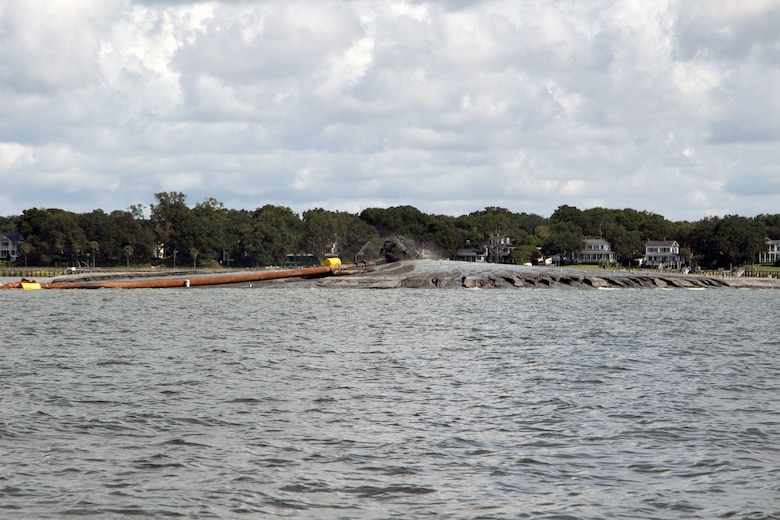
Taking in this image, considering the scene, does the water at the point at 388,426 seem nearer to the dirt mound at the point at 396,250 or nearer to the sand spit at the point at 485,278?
the sand spit at the point at 485,278

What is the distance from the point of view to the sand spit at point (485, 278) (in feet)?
289

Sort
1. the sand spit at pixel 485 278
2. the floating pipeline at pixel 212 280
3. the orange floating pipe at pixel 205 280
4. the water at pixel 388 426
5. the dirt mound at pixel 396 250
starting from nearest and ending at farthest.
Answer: the water at pixel 388 426
the sand spit at pixel 485 278
the orange floating pipe at pixel 205 280
the floating pipeline at pixel 212 280
the dirt mound at pixel 396 250

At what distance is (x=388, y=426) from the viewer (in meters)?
18.6

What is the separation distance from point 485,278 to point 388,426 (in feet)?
235

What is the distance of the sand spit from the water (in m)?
46.5

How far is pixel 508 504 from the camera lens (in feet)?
43.1

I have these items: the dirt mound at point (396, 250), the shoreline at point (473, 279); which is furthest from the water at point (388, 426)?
the dirt mound at point (396, 250)

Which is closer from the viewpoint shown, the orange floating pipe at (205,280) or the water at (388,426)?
the water at (388,426)

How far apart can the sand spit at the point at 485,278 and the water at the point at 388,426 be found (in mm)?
46534

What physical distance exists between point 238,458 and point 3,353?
21.0 meters

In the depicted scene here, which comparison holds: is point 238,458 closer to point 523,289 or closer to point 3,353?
point 3,353

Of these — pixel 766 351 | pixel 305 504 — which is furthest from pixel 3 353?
pixel 766 351

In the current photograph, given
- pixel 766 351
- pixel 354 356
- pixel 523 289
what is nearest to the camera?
pixel 354 356

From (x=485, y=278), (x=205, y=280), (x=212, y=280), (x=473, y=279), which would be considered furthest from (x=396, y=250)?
(x=205, y=280)
